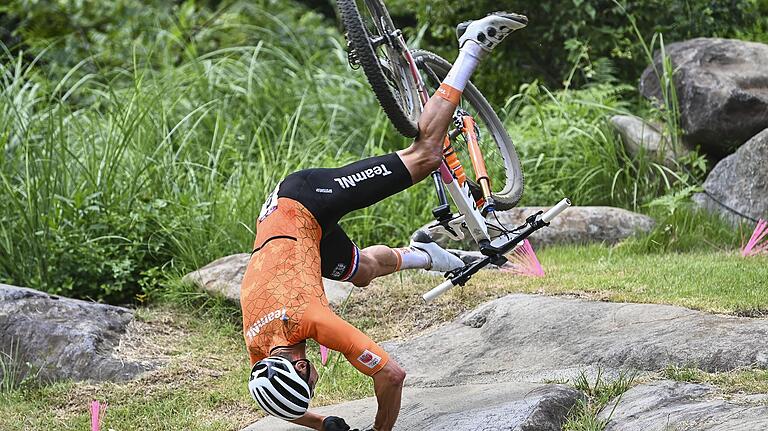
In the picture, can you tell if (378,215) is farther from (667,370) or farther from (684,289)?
(667,370)

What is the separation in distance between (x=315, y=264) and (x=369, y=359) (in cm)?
52

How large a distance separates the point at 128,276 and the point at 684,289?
3.76 metres

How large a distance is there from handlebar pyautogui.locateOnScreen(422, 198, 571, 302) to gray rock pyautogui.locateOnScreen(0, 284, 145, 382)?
2123 mm

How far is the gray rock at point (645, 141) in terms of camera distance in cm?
855

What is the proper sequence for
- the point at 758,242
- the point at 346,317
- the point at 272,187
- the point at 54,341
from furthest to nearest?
1. the point at 272,187
2. the point at 758,242
3. the point at 346,317
4. the point at 54,341

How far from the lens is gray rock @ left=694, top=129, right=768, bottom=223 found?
7.72 meters

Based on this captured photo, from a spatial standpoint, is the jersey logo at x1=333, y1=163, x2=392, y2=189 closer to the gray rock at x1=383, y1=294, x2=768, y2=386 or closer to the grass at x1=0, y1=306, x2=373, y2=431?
the gray rock at x1=383, y1=294, x2=768, y2=386

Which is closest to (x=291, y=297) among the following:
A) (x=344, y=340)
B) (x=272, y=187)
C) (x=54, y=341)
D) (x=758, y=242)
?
(x=344, y=340)

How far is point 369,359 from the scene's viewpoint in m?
4.48

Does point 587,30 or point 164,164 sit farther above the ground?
point 587,30

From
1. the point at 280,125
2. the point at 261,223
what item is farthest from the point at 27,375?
the point at 280,125

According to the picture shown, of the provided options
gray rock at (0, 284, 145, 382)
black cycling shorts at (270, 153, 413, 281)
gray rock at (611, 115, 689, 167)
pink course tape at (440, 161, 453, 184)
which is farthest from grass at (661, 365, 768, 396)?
gray rock at (611, 115, 689, 167)

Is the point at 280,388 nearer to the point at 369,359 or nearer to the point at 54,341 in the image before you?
the point at 369,359

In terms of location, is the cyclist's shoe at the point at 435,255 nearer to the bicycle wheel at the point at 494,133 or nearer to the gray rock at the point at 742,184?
the bicycle wheel at the point at 494,133
